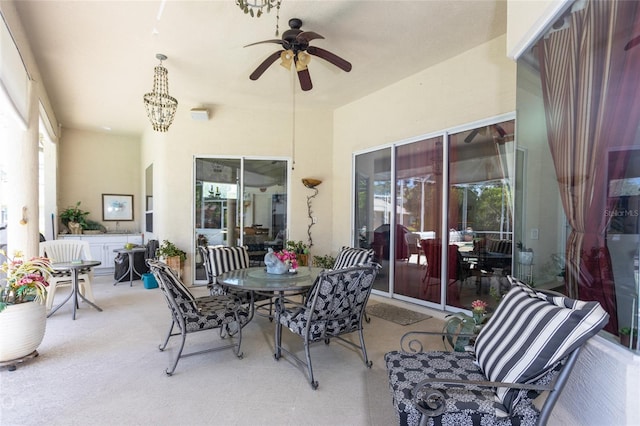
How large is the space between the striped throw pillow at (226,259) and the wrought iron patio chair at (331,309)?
140 cm

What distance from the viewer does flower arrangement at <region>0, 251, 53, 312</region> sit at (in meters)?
2.62

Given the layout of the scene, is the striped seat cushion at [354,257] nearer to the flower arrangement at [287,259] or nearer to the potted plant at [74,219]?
the flower arrangement at [287,259]

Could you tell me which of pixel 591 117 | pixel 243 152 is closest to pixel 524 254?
pixel 591 117

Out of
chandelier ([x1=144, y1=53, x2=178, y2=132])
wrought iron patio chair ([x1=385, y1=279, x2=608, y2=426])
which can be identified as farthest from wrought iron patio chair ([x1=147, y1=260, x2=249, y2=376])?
chandelier ([x1=144, y1=53, x2=178, y2=132])

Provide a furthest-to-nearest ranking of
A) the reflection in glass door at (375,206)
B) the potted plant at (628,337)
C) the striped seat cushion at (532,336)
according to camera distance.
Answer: the reflection in glass door at (375,206)
the potted plant at (628,337)
the striped seat cushion at (532,336)

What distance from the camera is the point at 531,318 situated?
1573 millimetres

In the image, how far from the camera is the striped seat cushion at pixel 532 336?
53.4 inches

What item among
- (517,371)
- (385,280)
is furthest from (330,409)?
(385,280)

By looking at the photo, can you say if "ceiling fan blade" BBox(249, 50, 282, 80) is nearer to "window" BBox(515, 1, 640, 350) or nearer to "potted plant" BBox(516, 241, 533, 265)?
"window" BBox(515, 1, 640, 350)

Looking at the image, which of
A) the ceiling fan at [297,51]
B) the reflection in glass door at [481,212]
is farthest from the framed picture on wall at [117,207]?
the reflection in glass door at [481,212]

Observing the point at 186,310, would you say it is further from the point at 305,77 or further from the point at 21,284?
the point at 305,77

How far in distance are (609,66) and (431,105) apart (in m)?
2.40

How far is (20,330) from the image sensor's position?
2.60m

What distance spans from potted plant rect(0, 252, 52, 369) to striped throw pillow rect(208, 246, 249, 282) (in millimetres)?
1561
